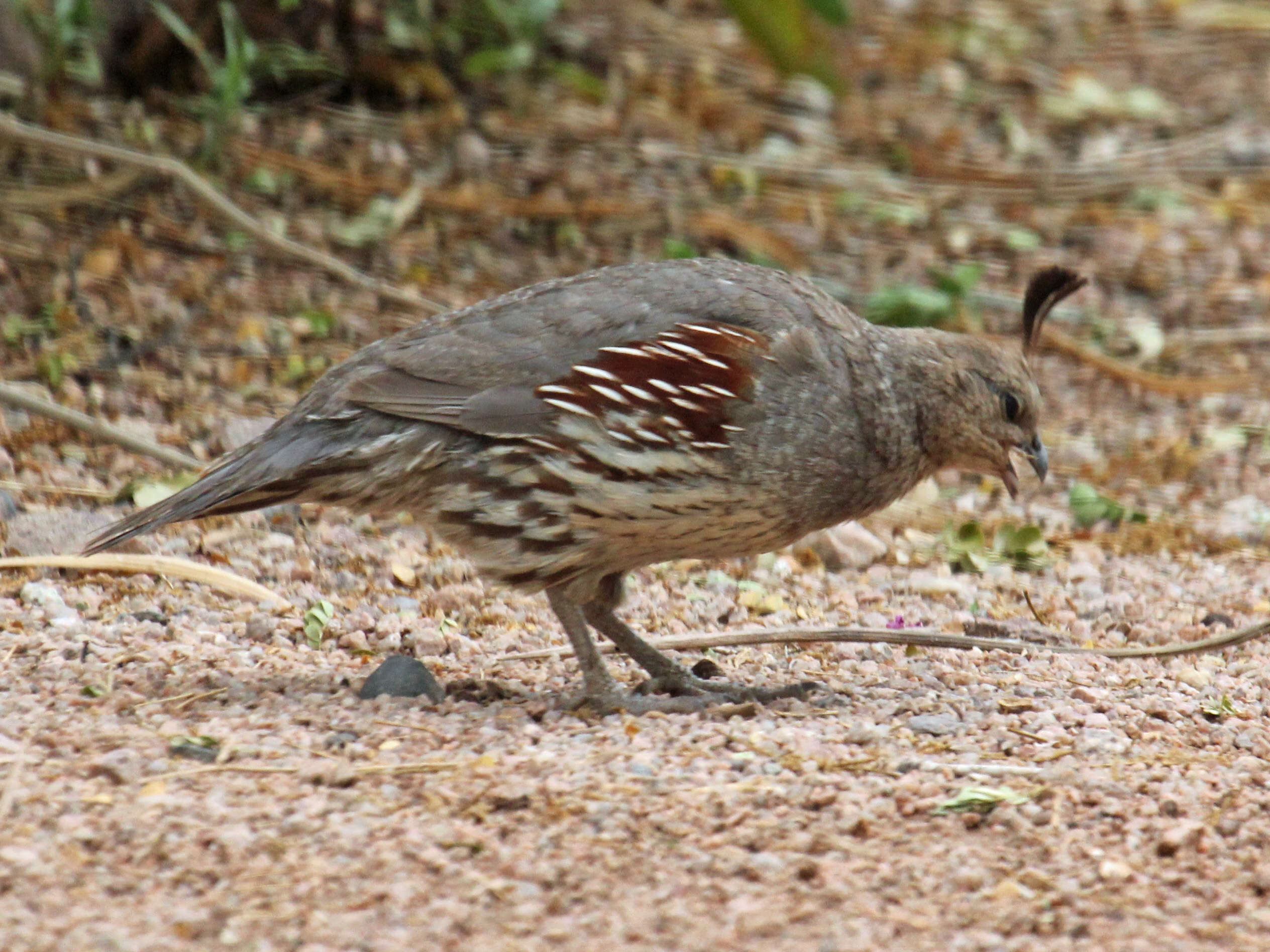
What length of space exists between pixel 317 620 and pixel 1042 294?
2.75 metres

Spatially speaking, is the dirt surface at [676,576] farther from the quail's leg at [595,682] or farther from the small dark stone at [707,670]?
the quail's leg at [595,682]

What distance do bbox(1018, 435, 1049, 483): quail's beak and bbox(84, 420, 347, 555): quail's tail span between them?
2.34m

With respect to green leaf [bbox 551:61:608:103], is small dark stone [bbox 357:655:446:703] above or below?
below

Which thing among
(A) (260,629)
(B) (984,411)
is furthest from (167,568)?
(B) (984,411)

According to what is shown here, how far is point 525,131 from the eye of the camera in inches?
382

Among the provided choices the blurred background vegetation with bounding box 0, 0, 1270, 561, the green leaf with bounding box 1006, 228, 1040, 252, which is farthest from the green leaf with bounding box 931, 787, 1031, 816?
the green leaf with bounding box 1006, 228, 1040, 252

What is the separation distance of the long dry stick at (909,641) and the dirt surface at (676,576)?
0.07 m

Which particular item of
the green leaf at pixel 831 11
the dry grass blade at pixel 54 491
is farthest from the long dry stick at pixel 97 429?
the green leaf at pixel 831 11

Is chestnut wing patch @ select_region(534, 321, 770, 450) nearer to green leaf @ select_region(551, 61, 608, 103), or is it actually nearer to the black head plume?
the black head plume

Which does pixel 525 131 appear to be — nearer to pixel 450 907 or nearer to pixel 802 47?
pixel 802 47

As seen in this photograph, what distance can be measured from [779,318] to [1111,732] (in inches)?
62.5

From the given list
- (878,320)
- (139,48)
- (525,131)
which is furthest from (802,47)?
(139,48)

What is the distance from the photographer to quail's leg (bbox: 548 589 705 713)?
5062 mm

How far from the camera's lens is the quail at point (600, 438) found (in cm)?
502
